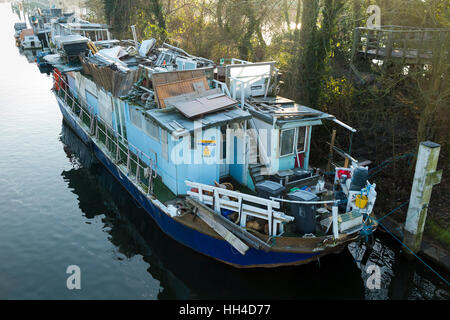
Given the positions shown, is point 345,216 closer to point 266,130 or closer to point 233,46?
point 266,130

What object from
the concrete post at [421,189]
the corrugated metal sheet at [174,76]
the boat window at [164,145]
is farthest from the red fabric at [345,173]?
the corrugated metal sheet at [174,76]

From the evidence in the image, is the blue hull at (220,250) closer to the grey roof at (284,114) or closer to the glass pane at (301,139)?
the glass pane at (301,139)

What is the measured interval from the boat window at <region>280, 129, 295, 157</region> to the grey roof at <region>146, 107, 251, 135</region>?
1.45 m

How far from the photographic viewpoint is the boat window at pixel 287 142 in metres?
12.3

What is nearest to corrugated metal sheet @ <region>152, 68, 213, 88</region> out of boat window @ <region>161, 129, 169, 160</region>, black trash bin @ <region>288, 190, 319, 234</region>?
boat window @ <region>161, 129, 169, 160</region>

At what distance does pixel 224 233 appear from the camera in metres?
10.3

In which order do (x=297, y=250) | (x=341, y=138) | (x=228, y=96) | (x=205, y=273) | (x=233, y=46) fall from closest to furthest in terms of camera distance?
(x=297, y=250)
(x=205, y=273)
(x=228, y=96)
(x=341, y=138)
(x=233, y=46)

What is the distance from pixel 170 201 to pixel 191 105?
330 cm

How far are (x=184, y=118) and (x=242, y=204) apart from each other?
348cm

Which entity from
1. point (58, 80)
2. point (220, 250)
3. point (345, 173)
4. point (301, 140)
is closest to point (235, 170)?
point (301, 140)

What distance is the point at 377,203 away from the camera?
46.6ft

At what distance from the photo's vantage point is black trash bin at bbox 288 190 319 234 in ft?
33.4

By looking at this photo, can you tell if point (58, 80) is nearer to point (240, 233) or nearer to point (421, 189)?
point (240, 233)
